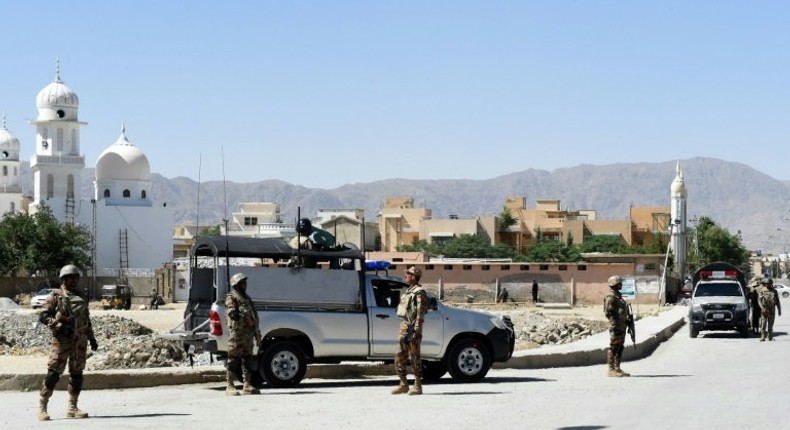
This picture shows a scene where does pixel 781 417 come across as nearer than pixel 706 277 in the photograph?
Yes

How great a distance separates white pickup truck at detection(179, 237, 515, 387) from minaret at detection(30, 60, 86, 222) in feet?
328

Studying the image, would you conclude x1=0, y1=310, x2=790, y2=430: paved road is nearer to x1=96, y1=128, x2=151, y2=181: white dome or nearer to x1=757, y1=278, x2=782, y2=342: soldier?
x1=757, y1=278, x2=782, y2=342: soldier

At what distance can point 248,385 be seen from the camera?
1678cm

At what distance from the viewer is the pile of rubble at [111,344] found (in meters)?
24.5

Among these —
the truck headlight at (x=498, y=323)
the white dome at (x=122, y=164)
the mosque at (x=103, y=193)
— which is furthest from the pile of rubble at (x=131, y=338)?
the white dome at (x=122, y=164)

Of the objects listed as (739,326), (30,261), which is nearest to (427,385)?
(739,326)

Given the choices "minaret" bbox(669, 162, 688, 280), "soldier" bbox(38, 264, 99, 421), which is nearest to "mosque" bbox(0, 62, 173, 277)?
"minaret" bbox(669, 162, 688, 280)

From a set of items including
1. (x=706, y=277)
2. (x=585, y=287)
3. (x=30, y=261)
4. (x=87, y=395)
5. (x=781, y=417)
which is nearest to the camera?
(x=781, y=417)

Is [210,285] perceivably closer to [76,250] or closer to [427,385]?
[427,385]

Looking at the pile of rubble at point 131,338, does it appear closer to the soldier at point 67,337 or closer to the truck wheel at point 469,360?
the truck wheel at point 469,360

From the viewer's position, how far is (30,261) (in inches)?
3524

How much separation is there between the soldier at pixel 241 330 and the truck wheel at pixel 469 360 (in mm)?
3283

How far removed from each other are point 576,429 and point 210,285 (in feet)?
26.5

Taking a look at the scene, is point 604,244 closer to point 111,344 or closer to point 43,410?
point 111,344
